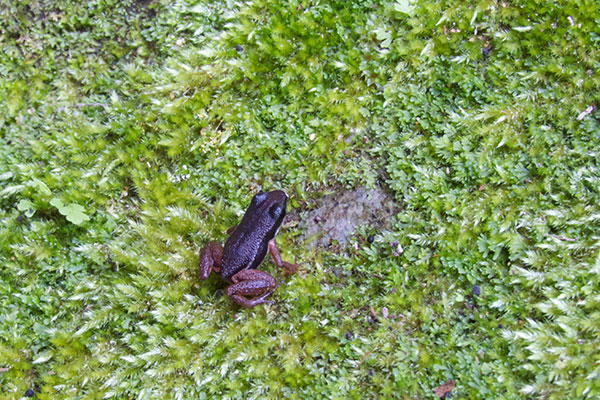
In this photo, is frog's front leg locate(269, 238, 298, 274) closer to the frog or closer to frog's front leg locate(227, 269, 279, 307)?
the frog

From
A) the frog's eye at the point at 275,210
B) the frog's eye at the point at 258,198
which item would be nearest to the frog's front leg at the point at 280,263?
the frog's eye at the point at 275,210

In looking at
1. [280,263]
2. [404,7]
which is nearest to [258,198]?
[280,263]

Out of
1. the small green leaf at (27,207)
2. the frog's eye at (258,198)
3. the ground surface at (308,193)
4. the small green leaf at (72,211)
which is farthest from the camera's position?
the small green leaf at (27,207)

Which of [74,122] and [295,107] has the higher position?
[295,107]

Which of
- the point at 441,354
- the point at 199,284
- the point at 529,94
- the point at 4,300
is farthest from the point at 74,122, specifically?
the point at 529,94

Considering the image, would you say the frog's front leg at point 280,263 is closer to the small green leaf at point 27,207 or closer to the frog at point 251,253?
the frog at point 251,253

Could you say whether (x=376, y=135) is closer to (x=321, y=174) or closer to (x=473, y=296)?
(x=321, y=174)
